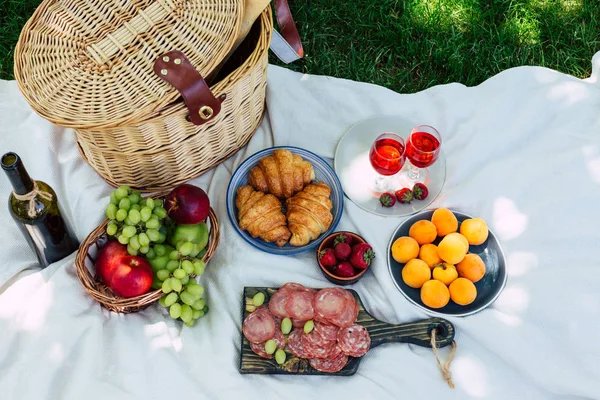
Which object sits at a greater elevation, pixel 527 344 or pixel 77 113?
pixel 77 113

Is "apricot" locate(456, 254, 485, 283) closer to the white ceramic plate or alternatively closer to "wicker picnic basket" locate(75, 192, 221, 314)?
the white ceramic plate

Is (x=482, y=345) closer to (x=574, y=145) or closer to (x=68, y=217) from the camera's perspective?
(x=574, y=145)

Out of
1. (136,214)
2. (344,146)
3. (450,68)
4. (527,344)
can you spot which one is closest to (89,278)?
(136,214)

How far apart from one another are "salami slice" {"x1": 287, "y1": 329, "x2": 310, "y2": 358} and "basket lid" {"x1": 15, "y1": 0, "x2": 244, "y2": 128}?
2.34ft

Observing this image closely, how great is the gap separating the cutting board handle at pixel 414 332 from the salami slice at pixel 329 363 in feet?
0.34

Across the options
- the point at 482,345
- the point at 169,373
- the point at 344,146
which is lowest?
the point at 482,345

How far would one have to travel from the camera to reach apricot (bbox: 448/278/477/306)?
165 cm

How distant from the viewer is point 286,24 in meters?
1.76

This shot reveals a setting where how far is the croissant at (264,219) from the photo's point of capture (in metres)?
1.71

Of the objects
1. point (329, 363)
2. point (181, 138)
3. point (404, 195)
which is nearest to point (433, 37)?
point (404, 195)

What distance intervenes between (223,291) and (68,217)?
544 mm

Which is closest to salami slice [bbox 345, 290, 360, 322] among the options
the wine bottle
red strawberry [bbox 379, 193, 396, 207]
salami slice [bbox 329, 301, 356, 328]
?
salami slice [bbox 329, 301, 356, 328]

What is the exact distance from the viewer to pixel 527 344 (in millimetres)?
1630

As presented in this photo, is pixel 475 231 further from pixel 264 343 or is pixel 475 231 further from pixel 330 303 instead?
pixel 264 343
